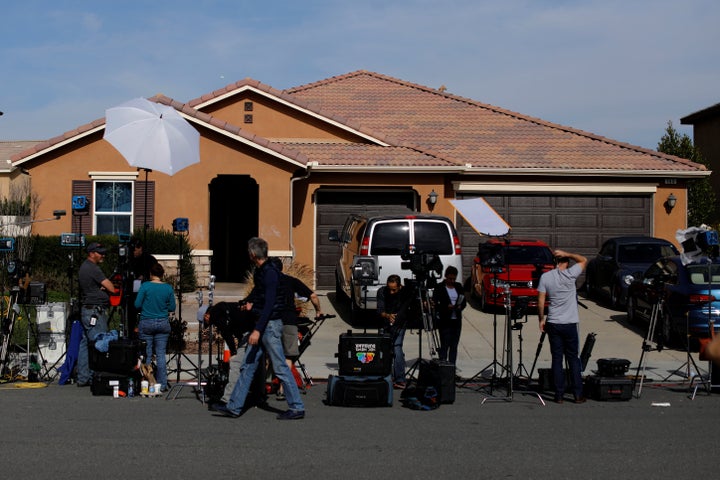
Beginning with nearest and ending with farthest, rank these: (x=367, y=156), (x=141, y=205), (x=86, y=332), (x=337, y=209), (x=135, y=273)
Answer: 1. (x=86, y=332)
2. (x=135, y=273)
3. (x=141, y=205)
4. (x=367, y=156)
5. (x=337, y=209)

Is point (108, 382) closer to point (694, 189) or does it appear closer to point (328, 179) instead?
point (328, 179)

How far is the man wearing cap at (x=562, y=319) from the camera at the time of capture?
434 inches

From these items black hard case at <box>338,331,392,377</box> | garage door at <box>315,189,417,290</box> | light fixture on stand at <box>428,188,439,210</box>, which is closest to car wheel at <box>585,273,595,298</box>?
light fixture on stand at <box>428,188,439,210</box>

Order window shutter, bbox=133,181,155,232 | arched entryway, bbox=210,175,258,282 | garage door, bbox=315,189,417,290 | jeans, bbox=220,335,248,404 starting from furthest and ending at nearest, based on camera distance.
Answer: arched entryway, bbox=210,175,258,282 < garage door, bbox=315,189,417,290 < window shutter, bbox=133,181,155,232 < jeans, bbox=220,335,248,404

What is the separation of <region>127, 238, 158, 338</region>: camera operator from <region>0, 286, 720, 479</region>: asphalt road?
117 centimetres

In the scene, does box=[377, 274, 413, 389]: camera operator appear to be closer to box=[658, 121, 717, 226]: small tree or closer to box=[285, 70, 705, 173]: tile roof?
box=[285, 70, 705, 173]: tile roof

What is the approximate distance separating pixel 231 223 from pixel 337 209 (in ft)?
9.61

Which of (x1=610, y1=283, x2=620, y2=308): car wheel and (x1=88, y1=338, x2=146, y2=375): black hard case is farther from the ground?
(x1=610, y1=283, x2=620, y2=308): car wheel

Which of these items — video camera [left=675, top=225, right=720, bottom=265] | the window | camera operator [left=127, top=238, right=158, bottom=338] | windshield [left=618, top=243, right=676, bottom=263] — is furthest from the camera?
the window

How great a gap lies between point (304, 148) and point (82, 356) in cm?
1155

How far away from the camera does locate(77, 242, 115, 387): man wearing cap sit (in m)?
11.8

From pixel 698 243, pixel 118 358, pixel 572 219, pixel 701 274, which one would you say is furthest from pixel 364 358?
pixel 572 219

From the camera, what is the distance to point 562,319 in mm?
11023

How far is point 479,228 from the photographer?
39.5 ft
